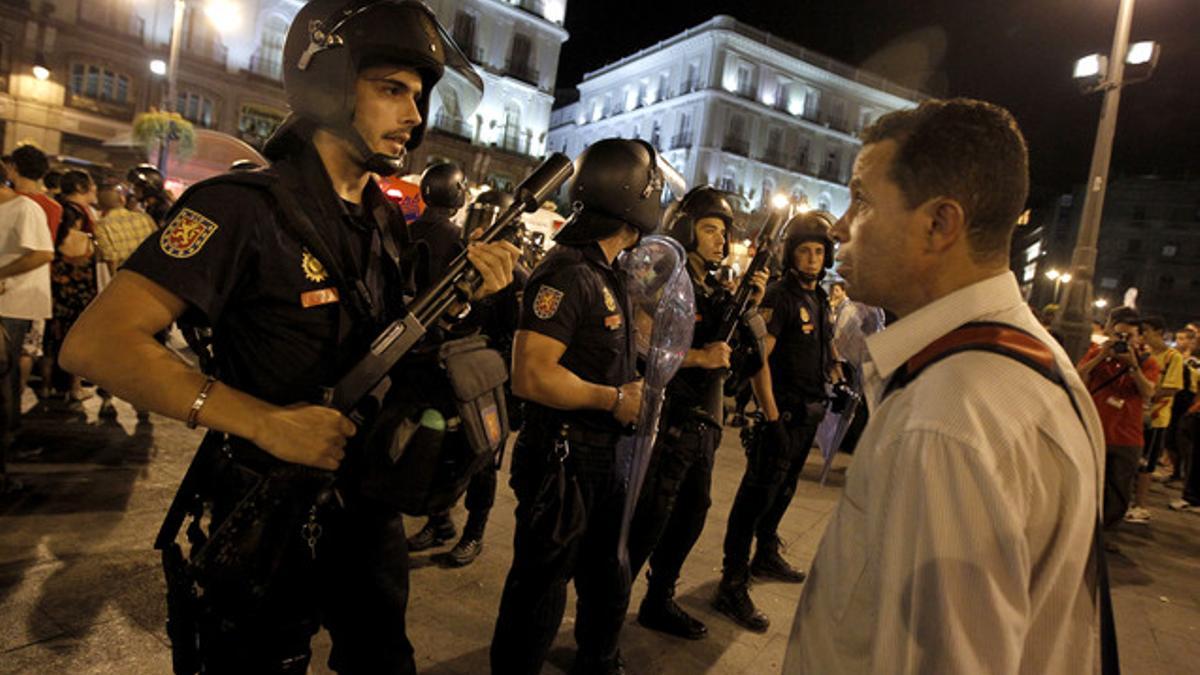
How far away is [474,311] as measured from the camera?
4.73m

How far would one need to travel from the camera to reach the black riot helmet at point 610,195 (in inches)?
120

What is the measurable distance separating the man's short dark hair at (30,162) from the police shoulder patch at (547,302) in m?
4.64

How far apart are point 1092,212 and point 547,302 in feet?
39.0

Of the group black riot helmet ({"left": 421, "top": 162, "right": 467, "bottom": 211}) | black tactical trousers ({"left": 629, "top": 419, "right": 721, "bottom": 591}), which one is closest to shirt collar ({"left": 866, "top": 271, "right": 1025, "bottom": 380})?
black tactical trousers ({"left": 629, "top": 419, "right": 721, "bottom": 591})

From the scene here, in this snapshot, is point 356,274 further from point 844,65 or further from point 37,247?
point 844,65

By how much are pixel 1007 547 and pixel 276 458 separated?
166 centimetres

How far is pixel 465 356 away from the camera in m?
1.85

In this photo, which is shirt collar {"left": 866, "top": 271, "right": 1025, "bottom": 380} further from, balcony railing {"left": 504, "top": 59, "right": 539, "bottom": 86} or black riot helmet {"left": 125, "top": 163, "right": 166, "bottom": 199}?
balcony railing {"left": 504, "top": 59, "right": 539, "bottom": 86}

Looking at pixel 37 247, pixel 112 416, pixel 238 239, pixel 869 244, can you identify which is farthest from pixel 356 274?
pixel 112 416

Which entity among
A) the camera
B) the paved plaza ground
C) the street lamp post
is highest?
the street lamp post

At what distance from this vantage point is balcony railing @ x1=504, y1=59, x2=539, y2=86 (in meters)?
39.8

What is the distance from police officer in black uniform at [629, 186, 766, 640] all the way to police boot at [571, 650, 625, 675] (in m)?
0.49

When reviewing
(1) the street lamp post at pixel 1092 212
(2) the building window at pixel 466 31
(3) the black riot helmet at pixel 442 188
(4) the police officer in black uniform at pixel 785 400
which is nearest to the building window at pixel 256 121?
(2) the building window at pixel 466 31

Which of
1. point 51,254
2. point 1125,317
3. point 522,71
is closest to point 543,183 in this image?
point 51,254
